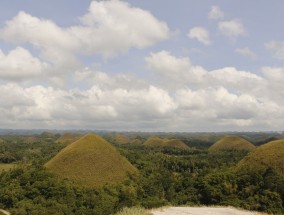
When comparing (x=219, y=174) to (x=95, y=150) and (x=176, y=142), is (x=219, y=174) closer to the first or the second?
(x=95, y=150)

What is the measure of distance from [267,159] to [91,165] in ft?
78.3

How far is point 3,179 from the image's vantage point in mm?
45250

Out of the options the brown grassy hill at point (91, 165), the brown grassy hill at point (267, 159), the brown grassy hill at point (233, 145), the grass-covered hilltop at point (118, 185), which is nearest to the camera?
the grass-covered hilltop at point (118, 185)

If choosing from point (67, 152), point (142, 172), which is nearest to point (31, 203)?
point (67, 152)

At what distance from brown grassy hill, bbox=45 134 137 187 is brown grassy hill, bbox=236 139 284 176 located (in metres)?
16.1

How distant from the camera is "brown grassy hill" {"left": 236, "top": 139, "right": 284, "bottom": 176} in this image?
44959 mm

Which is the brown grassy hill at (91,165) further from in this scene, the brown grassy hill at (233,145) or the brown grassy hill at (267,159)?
the brown grassy hill at (233,145)

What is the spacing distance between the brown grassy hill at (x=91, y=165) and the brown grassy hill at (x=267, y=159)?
16059 millimetres

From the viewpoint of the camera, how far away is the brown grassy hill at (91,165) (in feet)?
149

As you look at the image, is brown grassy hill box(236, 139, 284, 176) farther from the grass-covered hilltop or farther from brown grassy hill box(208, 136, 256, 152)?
brown grassy hill box(208, 136, 256, 152)

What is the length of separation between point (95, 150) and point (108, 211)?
1893 cm

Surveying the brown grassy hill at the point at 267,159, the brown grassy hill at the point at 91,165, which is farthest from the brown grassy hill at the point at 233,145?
the brown grassy hill at the point at 91,165

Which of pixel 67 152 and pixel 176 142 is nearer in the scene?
pixel 67 152

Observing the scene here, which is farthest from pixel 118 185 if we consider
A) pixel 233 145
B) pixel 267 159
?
pixel 233 145
